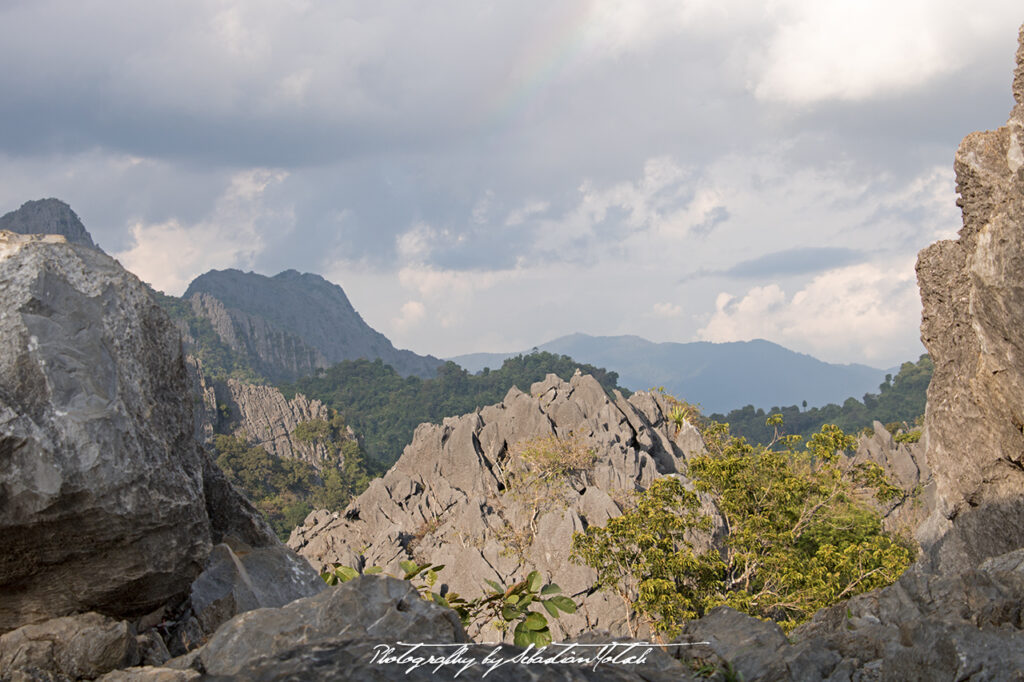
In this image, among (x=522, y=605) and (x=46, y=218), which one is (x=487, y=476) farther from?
(x=46, y=218)

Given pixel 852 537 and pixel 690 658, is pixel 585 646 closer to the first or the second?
pixel 690 658

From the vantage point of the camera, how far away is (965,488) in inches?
370

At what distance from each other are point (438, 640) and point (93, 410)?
6.75 ft

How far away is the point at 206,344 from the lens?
153250 mm

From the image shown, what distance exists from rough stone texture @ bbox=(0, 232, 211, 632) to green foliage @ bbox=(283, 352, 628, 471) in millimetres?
100842

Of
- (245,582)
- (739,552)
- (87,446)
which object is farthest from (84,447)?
(739,552)

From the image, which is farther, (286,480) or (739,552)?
(286,480)

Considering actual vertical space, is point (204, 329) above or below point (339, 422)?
above

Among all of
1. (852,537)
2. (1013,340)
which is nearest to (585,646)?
(1013,340)

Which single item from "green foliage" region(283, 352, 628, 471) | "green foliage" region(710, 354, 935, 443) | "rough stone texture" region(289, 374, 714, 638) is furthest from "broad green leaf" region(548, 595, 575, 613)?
"green foliage" region(283, 352, 628, 471)

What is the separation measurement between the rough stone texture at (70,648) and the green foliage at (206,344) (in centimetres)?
14099

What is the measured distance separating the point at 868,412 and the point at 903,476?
6086 centimetres

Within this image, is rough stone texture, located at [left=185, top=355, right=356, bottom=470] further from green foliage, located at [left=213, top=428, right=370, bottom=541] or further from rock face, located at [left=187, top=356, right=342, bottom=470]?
green foliage, located at [left=213, top=428, right=370, bottom=541]

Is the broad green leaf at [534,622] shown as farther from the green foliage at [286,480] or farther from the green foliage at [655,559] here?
the green foliage at [286,480]
